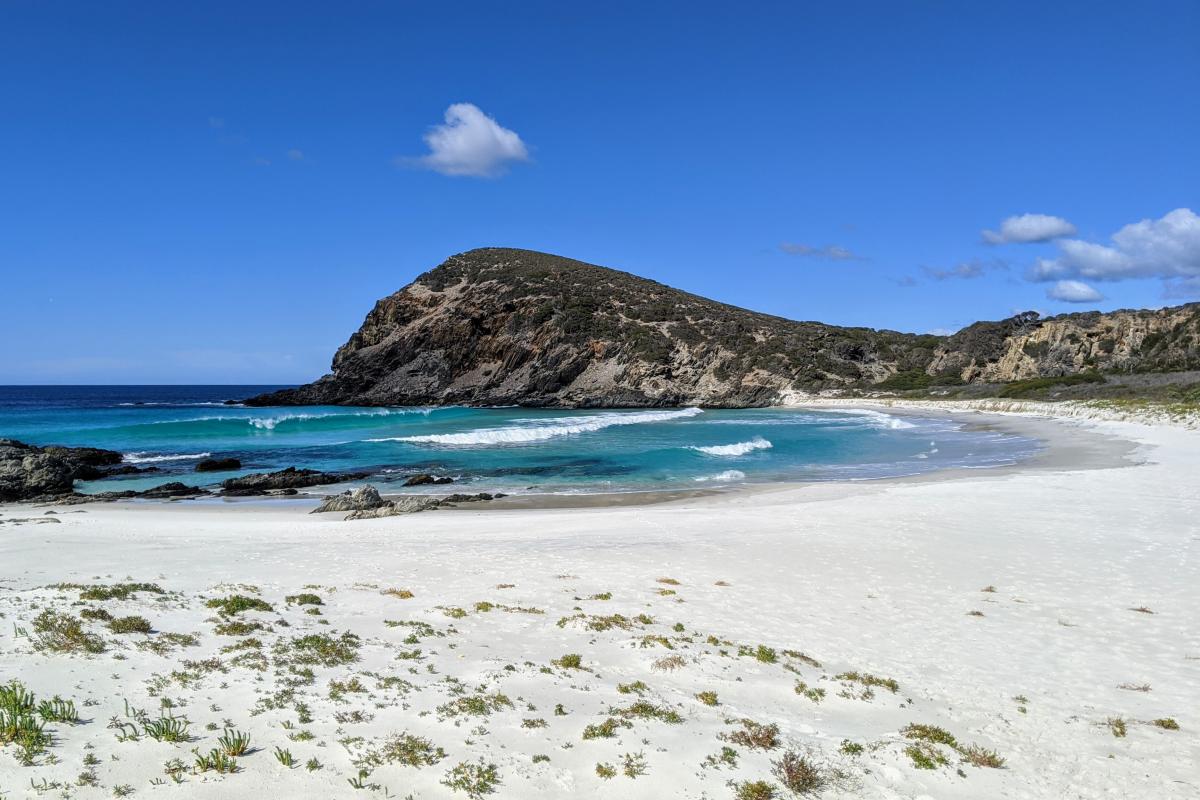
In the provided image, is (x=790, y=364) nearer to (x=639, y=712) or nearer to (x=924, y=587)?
(x=924, y=587)

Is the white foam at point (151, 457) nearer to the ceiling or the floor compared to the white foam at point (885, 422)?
nearer to the floor

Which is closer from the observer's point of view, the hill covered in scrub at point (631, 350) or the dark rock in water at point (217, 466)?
the dark rock in water at point (217, 466)

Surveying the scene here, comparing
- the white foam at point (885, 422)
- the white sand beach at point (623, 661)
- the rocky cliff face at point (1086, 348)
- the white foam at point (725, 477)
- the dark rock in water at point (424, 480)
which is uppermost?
the rocky cliff face at point (1086, 348)

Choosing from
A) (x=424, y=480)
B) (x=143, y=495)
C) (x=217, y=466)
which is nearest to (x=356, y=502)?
(x=424, y=480)

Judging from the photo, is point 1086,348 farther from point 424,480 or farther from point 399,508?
point 399,508

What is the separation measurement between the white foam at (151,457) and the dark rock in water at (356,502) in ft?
73.4

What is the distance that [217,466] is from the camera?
33062 millimetres

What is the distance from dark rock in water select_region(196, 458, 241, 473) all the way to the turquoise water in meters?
0.61

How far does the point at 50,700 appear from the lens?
5289 millimetres

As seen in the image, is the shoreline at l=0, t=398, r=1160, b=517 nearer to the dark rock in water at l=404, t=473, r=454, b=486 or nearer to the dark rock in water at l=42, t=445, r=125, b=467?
the dark rock in water at l=404, t=473, r=454, b=486

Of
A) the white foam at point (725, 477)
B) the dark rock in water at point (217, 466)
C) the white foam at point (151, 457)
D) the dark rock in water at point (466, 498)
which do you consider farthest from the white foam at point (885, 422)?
the white foam at point (151, 457)

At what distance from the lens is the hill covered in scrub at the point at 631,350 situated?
8750 centimetres

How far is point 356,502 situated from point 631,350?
263 ft

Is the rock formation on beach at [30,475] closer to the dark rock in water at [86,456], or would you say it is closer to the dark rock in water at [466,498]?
the dark rock in water at [86,456]
